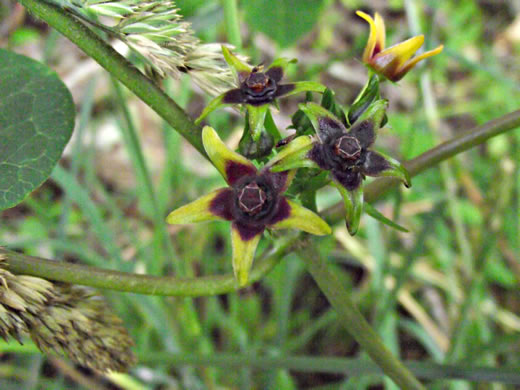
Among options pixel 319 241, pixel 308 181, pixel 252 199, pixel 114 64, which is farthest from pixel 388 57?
pixel 319 241

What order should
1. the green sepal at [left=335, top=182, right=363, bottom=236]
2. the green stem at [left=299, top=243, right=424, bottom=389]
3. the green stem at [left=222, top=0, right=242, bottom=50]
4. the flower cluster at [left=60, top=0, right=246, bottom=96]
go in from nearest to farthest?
the green sepal at [left=335, top=182, right=363, bottom=236] < the flower cluster at [left=60, top=0, right=246, bottom=96] < the green stem at [left=299, top=243, right=424, bottom=389] < the green stem at [left=222, top=0, right=242, bottom=50]

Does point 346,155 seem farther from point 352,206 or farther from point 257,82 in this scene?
point 257,82

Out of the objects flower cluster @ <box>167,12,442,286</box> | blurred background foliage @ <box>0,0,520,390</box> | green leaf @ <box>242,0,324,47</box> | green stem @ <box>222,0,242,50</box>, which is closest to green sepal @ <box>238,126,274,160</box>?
flower cluster @ <box>167,12,442,286</box>

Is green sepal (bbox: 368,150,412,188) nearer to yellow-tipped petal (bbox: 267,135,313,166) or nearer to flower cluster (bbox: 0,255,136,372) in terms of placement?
yellow-tipped petal (bbox: 267,135,313,166)

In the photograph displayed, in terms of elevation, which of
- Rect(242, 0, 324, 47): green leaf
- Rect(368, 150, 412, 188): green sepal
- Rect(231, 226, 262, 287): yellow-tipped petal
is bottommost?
Rect(231, 226, 262, 287): yellow-tipped petal

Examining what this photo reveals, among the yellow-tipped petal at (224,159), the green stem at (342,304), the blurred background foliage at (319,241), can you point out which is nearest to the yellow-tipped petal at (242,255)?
the yellow-tipped petal at (224,159)

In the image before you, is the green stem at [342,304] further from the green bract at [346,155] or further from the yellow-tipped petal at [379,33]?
the yellow-tipped petal at [379,33]

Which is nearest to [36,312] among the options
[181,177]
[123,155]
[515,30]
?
[181,177]
